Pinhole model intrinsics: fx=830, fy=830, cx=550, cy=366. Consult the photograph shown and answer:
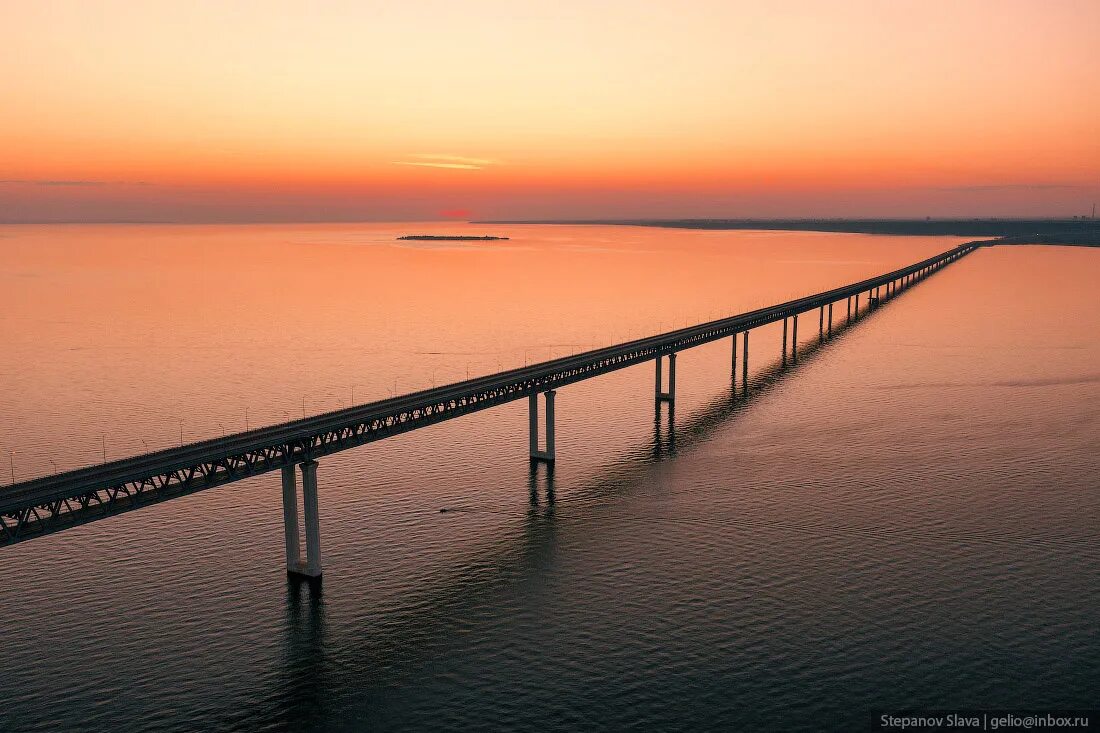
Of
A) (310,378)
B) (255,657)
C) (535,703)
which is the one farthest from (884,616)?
(310,378)

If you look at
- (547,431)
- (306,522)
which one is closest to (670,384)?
(547,431)

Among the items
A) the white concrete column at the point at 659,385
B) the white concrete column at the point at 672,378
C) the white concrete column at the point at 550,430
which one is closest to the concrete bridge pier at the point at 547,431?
the white concrete column at the point at 550,430

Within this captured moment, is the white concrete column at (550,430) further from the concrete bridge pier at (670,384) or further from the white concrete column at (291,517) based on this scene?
the white concrete column at (291,517)

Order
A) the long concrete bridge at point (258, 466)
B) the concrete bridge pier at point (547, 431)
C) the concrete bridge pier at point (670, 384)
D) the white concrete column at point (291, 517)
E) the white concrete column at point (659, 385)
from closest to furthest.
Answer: the long concrete bridge at point (258, 466)
the white concrete column at point (291, 517)
the concrete bridge pier at point (547, 431)
the white concrete column at point (659, 385)
the concrete bridge pier at point (670, 384)

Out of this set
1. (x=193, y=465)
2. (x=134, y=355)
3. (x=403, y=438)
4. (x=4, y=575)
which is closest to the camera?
(x=193, y=465)

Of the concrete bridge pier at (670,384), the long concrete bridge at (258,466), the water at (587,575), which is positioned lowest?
the water at (587,575)

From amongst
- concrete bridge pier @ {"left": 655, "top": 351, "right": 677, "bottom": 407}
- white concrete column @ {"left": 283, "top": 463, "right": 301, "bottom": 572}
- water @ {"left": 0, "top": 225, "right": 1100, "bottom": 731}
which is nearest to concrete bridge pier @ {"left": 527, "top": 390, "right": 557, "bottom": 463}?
water @ {"left": 0, "top": 225, "right": 1100, "bottom": 731}

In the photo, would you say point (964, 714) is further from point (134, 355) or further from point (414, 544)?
point (134, 355)

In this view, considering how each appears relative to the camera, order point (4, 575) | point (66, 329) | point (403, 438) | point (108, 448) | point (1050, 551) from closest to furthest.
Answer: point (4, 575), point (1050, 551), point (108, 448), point (403, 438), point (66, 329)
